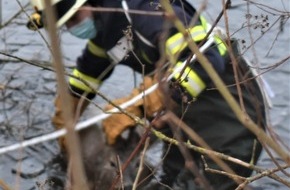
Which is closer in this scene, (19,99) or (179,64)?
(179,64)

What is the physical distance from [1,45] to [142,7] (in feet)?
7.81

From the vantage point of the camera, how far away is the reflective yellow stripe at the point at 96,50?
3496 millimetres

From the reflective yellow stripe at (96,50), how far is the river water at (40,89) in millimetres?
508

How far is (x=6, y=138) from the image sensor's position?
3.88m

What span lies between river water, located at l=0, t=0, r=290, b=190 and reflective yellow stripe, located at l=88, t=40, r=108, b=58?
0.51 m

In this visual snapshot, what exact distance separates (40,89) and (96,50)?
1.07 meters

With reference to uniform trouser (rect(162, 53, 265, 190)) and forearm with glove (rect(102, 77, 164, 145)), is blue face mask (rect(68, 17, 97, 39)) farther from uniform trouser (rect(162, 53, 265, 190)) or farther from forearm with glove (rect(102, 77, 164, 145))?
uniform trouser (rect(162, 53, 265, 190))

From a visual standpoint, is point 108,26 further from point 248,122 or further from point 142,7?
point 248,122

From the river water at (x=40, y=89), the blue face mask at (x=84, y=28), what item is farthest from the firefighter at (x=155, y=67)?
the river water at (x=40, y=89)

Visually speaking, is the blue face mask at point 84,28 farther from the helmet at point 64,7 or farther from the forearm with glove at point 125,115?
the forearm with glove at point 125,115

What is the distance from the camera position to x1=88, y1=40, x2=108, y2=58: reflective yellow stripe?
350cm

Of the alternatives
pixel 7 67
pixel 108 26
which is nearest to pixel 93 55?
pixel 108 26

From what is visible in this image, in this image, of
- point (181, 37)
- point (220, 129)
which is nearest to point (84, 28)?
point (181, 37)

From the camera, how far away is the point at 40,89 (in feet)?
14.6
